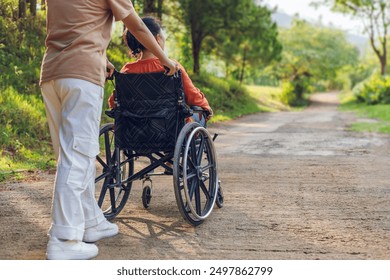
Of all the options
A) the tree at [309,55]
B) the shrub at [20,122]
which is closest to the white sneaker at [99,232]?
the shrub at [20,122]

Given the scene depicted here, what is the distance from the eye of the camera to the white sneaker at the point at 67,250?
3447 mm

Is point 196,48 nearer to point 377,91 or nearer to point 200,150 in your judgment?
point 377,91

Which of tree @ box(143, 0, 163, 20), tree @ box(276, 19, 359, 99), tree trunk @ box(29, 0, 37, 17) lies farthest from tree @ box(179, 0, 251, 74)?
tree @ box(276, 19, 359, 99)

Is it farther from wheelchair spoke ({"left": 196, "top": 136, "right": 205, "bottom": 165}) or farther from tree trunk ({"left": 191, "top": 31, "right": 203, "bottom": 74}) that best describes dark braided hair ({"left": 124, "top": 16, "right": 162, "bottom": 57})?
tree trunk ({"left": 191, "top": 31, "right": 203, "bottom": 74})

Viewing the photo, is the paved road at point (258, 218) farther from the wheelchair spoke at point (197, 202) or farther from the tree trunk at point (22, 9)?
the tree trunk at point (22, 9)

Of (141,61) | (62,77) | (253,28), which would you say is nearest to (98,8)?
(62,77)

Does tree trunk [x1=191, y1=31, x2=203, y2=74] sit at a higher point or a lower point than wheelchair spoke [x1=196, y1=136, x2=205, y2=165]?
higher

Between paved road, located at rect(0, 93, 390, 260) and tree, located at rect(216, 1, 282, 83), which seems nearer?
paved road, located at rect(0, 93, 390, 260)

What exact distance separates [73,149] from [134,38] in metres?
1.23

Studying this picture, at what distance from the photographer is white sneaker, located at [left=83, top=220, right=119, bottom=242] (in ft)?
12.8

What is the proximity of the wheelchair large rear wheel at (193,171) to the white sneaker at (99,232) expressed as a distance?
46cm

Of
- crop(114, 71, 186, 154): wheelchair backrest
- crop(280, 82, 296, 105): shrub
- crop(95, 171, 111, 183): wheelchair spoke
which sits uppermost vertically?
crop(114, 71, 186, 154): wheelchair backrest

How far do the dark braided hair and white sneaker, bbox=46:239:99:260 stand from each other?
1.57 m

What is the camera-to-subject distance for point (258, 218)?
4605 mm
